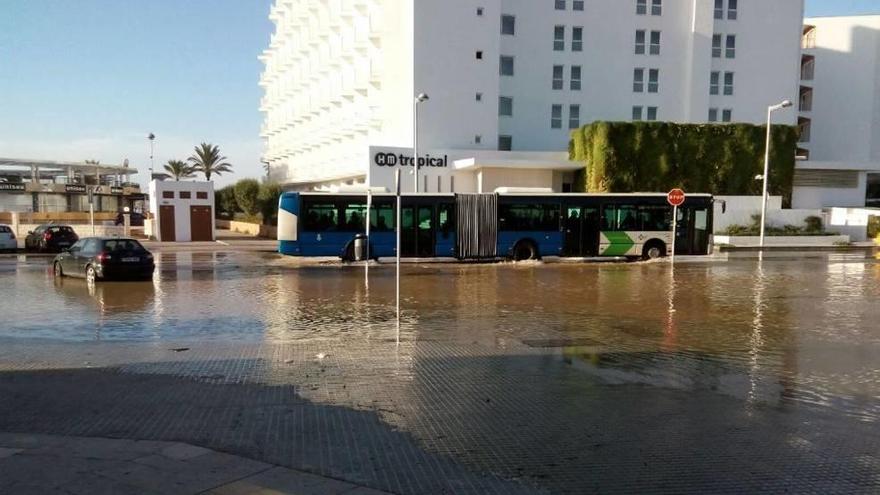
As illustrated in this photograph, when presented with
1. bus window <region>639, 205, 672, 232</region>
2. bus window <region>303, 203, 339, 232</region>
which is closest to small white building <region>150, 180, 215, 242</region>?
bus window <region>303, 203, 339, 232</region>

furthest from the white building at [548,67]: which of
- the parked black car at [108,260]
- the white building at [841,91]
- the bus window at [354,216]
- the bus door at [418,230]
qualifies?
the parked black car at [108,260]

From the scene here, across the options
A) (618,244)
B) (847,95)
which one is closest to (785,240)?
(618,244)

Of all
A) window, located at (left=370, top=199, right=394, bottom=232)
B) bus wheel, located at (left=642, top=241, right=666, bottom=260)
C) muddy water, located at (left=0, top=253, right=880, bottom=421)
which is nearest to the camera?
muddy water, located at (left=0, top=253, right=880, bottom=421)

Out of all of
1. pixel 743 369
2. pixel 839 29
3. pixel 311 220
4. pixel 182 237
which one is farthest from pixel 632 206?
pixel 839 29

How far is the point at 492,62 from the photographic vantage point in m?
47.2

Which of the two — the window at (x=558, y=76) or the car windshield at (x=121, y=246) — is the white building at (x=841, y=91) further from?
the car windshield at (x=121, y=246)

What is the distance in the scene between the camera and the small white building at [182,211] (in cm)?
3843

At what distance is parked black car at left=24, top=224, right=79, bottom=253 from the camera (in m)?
30.7

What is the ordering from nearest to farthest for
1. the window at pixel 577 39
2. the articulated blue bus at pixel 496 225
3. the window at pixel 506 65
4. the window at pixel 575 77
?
the articulated blue bus at pixel 496 225
the window at pixel 506 65
the window at pixel 577 39
the window at pixel 575 77

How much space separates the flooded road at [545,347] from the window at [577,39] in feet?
118

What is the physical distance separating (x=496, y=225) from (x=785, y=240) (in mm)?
21967

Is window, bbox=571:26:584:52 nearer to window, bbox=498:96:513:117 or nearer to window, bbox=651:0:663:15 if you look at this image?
window, bbox=651:0:663:15

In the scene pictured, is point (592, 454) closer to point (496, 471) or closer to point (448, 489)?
point (496, 471)

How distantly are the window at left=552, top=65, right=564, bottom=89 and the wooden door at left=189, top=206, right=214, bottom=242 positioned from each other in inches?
1146
